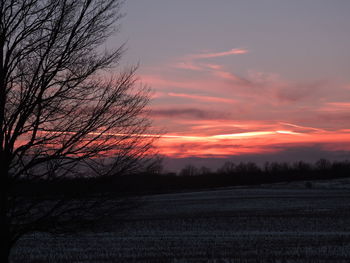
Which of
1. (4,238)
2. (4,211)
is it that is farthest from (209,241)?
(4,211)

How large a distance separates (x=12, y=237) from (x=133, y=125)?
272cm

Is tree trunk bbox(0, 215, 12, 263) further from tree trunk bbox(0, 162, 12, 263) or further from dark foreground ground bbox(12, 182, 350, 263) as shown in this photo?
dark foreground ground bbox(12, 182, 350, 263)

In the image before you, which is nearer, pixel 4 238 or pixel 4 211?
pixel 4 211

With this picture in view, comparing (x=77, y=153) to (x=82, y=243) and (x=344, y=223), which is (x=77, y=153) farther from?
(x=344, y=223)

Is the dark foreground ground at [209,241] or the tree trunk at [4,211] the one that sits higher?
the tree trunk at [4,211]

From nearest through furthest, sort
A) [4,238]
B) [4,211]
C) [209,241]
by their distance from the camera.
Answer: [4,211] → [4,238] → [209,241]

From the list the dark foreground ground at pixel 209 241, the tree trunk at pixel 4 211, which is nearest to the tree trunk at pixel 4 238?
the tree trunk at pixel 4 211

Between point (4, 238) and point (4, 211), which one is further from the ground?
point (4, 211)

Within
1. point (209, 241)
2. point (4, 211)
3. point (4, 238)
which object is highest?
point (4, 211)

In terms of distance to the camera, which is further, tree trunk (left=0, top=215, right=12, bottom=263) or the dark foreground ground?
the dark foreground ground

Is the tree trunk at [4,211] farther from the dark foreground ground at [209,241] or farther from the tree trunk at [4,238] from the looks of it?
the dark foreground ground at [209,241]

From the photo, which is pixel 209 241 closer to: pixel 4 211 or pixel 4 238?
pixel 4 238

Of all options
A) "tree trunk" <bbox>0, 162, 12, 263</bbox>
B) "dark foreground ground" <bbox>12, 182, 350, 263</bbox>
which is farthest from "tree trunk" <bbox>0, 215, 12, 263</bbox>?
"dark foreground ground" <bbox>12, 182, 350, 263</bbox>

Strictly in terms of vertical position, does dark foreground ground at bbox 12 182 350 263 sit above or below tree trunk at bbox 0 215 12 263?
below
